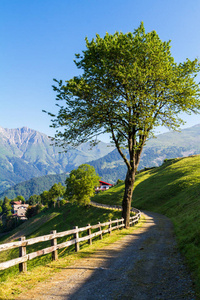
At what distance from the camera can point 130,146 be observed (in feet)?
76.3

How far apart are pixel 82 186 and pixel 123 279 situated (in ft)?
194

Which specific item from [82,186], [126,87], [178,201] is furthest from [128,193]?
[82,186]

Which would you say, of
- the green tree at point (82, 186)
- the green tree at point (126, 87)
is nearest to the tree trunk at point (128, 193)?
the green tree at point (126, 87)

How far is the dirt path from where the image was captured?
749 cm

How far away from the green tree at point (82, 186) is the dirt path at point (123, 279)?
54.4m

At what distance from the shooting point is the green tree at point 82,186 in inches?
2640

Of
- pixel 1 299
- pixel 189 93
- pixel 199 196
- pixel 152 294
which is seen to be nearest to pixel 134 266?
pixel 152 294

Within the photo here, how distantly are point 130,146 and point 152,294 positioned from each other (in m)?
16.7

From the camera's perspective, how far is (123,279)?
8852 mm

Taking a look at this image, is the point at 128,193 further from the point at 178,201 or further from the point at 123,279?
the point at 178,201

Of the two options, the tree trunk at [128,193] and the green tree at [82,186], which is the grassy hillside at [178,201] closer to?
the tree trunk at [128,193]

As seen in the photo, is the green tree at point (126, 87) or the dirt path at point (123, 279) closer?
the dirt path at point (123, 279)

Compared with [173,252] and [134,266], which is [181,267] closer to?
[134,266]

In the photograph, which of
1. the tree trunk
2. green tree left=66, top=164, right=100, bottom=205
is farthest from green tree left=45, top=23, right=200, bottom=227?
green tree left=66, top=164, right=100, bottom=205
